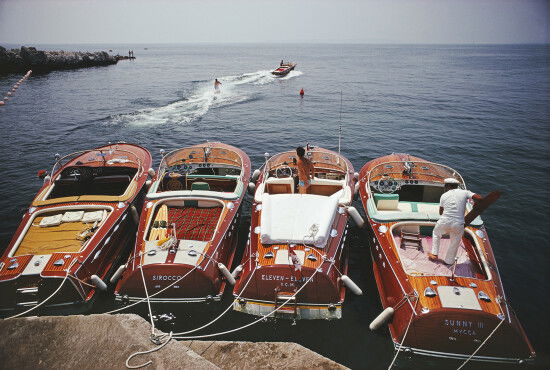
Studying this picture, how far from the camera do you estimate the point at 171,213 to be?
984cm

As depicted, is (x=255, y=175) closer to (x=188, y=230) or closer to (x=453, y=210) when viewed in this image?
(x=188, y=230)

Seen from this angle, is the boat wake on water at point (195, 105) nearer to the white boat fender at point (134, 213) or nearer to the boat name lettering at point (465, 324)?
the white boat fender at point (134, 213)

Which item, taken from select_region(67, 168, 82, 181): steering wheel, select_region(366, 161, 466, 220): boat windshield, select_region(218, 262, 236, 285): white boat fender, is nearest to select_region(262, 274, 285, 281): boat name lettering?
select_region(218, 262, 236, 285): white boat fender

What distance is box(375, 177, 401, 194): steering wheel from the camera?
10.3 metres

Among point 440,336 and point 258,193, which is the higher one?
point 258,193

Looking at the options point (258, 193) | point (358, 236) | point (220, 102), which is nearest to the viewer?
point (258, 193)

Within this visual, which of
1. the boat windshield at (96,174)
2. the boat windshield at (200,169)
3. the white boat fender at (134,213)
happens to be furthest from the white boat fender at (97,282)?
the boat windshield at (200,169)

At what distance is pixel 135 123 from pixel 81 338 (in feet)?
77.8

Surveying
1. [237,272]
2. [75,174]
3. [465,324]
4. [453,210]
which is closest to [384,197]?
[453,210]

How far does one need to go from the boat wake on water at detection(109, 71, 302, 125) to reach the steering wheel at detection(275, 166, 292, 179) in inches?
689

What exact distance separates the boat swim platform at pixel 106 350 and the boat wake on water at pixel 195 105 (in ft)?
76.0

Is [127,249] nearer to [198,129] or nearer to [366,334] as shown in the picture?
[366,334]

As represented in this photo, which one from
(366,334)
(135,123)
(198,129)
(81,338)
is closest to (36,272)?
(81,338)

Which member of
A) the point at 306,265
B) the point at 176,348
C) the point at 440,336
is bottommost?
the point at 440,336
